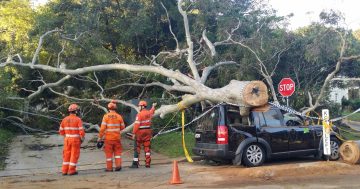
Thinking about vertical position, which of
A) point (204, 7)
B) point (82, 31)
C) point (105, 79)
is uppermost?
point (204, 7)

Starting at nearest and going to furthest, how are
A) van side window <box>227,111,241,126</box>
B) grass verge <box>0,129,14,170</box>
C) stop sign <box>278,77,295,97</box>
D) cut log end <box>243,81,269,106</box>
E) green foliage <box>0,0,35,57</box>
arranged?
cut log end <box>243,81,269,106</box>, van side window <box>227,111,241,126</box>, grass verge <box>0,129,14,170</box>, stop sign <box>278,77,295,97</box>, green foliage <box>0,0,35,57</box>

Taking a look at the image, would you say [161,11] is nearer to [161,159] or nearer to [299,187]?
[161,159]

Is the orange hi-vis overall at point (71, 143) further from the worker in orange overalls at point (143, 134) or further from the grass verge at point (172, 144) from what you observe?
the grass verge at point (172, 144)

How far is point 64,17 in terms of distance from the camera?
59.4 feet

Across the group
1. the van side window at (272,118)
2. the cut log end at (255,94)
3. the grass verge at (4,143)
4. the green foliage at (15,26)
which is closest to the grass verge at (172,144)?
the van side window at (272,118)

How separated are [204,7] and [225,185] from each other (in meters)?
11.3

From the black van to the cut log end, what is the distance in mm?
347

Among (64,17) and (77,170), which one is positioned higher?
(64,17)

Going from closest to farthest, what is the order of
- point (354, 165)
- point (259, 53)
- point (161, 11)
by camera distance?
point (354, 165) < point (259, 53) < point (161, 11)

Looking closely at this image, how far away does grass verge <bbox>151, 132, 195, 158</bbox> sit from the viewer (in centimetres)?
1268

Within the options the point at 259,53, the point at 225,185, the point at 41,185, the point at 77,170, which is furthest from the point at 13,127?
the point at 225,185

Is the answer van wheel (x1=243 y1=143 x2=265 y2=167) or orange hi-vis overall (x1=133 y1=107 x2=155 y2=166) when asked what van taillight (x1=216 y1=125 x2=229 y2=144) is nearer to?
van wheel (x1=243 y1=143 x2=265 y2=167)

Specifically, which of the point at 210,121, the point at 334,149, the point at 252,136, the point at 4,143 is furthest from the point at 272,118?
the point at 4,143

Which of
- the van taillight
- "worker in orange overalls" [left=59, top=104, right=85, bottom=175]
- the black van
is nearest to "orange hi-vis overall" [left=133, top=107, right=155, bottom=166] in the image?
the black van
